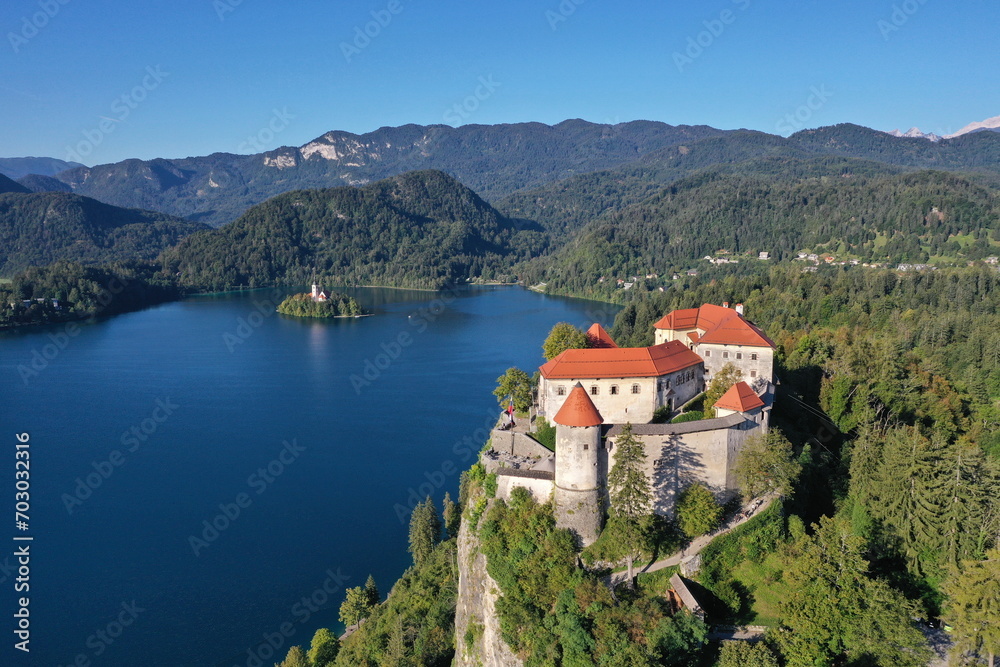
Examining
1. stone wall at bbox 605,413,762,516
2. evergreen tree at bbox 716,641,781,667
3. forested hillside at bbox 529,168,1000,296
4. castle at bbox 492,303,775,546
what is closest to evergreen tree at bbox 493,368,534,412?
castle at bbox 492,303,775,546

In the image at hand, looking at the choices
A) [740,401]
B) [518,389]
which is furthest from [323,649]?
[740,401]

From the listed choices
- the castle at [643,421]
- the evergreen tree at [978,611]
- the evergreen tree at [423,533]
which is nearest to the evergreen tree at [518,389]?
the castle at [643,421]

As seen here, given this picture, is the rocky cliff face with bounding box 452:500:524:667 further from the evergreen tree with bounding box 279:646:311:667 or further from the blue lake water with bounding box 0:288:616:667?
the blue lake water with bounding box 0:288:616:667

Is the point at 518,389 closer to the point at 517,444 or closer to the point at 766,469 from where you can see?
the point at 517,444

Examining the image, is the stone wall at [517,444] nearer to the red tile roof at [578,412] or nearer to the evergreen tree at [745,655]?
the red tile roof at [578,412]

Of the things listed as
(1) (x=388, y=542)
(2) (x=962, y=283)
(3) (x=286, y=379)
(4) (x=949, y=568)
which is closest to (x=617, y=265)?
(2) (x=962, y=283)

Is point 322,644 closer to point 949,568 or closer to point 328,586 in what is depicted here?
point 328,586
